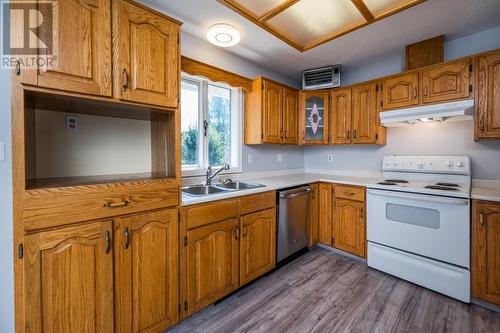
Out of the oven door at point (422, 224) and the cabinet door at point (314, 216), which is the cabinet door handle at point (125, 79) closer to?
the cabinet door at point (314, 216)

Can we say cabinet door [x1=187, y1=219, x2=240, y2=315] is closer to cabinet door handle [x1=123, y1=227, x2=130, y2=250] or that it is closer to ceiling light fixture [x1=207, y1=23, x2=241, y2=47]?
cabinet door handle [x1=123, y1=227, x2=130, y2=250]

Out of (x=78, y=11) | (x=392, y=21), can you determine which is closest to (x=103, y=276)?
(x=78, y=11)

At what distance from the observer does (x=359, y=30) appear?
210cm

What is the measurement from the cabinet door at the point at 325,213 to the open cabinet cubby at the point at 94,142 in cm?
197

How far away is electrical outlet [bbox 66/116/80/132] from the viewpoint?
5.11ft

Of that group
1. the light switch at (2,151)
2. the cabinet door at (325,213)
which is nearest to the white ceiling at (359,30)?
the light switch at (2,151)

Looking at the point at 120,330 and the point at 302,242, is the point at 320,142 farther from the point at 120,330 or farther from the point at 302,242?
the point at 120,330

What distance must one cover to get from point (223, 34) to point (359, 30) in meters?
1.30

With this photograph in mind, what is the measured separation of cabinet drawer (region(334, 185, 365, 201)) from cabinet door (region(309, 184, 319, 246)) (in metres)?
0.25

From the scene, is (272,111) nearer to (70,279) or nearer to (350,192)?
(350,192)

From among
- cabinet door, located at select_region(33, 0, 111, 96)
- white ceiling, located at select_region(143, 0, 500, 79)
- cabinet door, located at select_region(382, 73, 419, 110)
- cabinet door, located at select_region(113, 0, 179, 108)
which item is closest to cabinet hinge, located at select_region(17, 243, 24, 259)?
cabinet door, located at select_region(33, 0, 111, 96)

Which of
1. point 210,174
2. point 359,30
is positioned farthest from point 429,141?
point 210,174

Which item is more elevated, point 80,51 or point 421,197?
point 80,51

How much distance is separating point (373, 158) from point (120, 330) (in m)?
3.16
